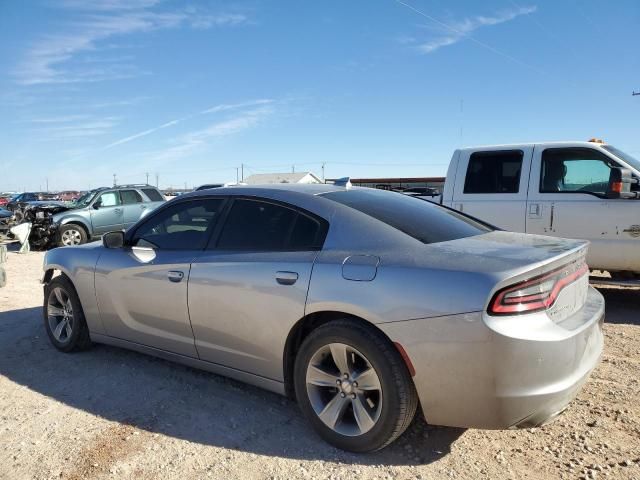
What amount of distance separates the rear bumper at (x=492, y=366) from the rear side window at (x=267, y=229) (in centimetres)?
83

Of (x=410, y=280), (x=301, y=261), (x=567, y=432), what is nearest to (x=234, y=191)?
(x=301, y=261)

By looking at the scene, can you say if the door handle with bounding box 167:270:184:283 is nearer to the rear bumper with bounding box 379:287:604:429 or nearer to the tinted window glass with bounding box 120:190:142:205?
the rear bumper with bounding box 379:287:604:429

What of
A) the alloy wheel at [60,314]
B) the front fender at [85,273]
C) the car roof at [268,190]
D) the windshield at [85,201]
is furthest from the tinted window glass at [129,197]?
the car roof at [268,190]

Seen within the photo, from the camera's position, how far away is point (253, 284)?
3.14 m

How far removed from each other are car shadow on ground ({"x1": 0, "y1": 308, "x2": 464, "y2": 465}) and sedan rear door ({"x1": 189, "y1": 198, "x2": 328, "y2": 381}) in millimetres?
336

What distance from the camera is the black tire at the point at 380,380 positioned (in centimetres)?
257

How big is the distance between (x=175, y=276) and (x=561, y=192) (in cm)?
469

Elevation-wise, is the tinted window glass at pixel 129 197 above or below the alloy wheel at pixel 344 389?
above

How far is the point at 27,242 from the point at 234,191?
12.5m

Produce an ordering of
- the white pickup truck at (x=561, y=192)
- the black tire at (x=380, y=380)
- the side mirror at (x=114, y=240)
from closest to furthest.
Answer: the black tire at (x=380, y=380) < the side mirror at (x=114, y=240) < the white pickup truck at (x=561, y=192)

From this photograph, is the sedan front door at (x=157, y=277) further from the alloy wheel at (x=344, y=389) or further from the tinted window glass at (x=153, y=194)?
the tinted window glass at (x=153, y=194)

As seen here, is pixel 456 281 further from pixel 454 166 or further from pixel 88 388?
pixel 454 166

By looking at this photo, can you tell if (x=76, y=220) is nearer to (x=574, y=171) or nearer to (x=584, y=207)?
(x=574, y=171)

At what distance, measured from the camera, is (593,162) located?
5953mm
